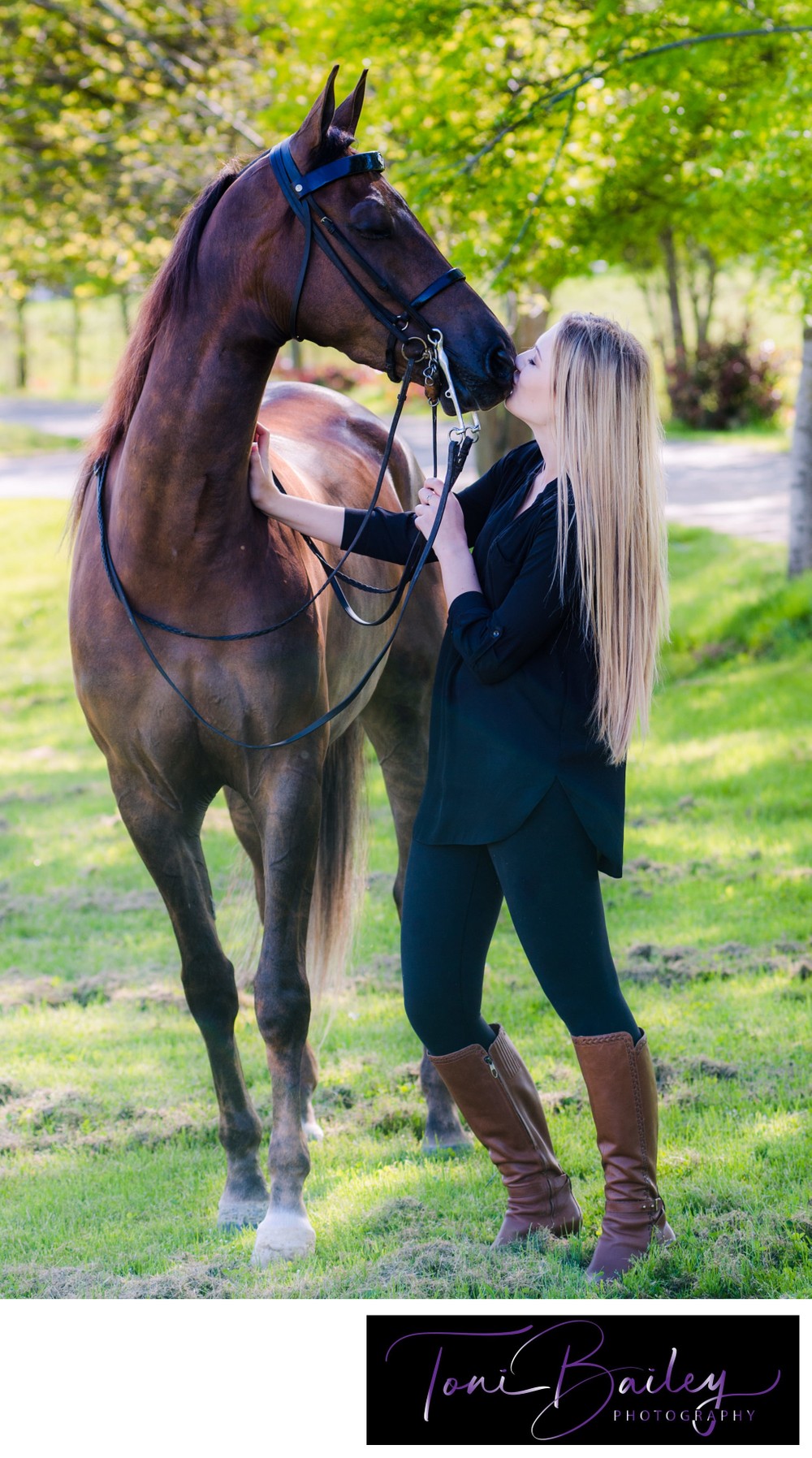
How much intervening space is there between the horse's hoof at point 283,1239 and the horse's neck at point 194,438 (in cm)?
153

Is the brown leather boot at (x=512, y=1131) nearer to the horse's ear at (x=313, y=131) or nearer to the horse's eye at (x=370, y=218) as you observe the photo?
the horse's eye at (x=370, y=218)

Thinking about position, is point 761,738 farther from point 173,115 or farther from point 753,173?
point 173,115

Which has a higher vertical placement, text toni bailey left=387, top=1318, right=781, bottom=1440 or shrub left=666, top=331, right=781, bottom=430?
shrub left=666, top=331, right=781, bottom=430

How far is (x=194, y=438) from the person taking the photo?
2.86m

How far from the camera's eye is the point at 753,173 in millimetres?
5957

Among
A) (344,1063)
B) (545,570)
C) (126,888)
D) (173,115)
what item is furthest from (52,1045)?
(173,115)

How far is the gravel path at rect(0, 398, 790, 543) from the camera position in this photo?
1303 centimetres

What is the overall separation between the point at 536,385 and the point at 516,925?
1.10m

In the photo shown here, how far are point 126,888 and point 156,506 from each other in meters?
3.48

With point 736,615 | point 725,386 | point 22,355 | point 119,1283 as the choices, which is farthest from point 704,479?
point 22,355

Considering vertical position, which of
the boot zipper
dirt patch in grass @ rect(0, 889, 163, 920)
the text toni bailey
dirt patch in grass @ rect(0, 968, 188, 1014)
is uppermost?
the boot zipper

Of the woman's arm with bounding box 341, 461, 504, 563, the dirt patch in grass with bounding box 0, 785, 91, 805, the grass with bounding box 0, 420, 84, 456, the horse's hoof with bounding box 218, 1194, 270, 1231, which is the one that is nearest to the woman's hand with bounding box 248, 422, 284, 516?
the woman's arm with bounding box 341, 461, 504, 563

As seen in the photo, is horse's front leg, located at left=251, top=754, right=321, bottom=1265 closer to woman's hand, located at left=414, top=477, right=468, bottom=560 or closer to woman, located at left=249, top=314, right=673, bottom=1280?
woman, located at left=249, top=314, right=673, bottom=1280

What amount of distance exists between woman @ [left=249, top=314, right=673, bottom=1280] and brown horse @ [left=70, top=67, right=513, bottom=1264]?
253mm
